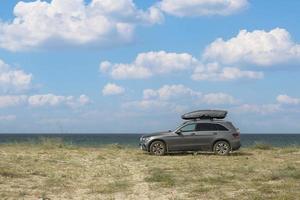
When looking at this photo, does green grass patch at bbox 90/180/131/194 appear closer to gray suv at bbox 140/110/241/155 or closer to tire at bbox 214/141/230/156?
gray suv at bbox 140/110/241/155

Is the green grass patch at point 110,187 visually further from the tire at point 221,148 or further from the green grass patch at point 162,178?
the tire at point 221,148

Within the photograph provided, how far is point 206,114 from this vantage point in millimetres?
26859

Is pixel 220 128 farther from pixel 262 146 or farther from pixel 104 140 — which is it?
pixel 104 140

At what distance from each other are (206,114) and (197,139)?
Result: 51.5 inches

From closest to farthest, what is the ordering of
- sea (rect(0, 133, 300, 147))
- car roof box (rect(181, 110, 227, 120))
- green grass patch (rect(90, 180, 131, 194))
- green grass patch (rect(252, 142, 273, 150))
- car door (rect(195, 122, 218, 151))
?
green grass patch (rect(90, 180, 131, 194)) < car door (rect(195, 122, 218, 151)) < car roof box (rect(181, 110, 227, 120)) < green grass patch (rect(252, 142, 273, 150)) < sea (rect(0, 133, 300, 147))

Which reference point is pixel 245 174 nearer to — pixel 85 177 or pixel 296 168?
pixel 296 168

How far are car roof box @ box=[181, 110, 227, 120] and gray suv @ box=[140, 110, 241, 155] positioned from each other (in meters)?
0.42

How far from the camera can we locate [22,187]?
1588cm

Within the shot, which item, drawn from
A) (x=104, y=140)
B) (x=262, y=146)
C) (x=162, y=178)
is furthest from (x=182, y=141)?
(x=104, y=140)

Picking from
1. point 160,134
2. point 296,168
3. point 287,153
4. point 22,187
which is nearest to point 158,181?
point 22,187

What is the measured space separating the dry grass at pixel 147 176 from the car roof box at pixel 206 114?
203 centimetres

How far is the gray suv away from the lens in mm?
26328

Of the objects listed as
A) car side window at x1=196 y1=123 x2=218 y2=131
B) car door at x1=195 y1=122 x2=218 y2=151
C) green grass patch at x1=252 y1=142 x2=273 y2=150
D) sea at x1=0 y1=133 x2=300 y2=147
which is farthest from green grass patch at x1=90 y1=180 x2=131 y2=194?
sea at x1=0 y1=133 x2=300 y2=147

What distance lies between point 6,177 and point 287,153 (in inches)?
596
